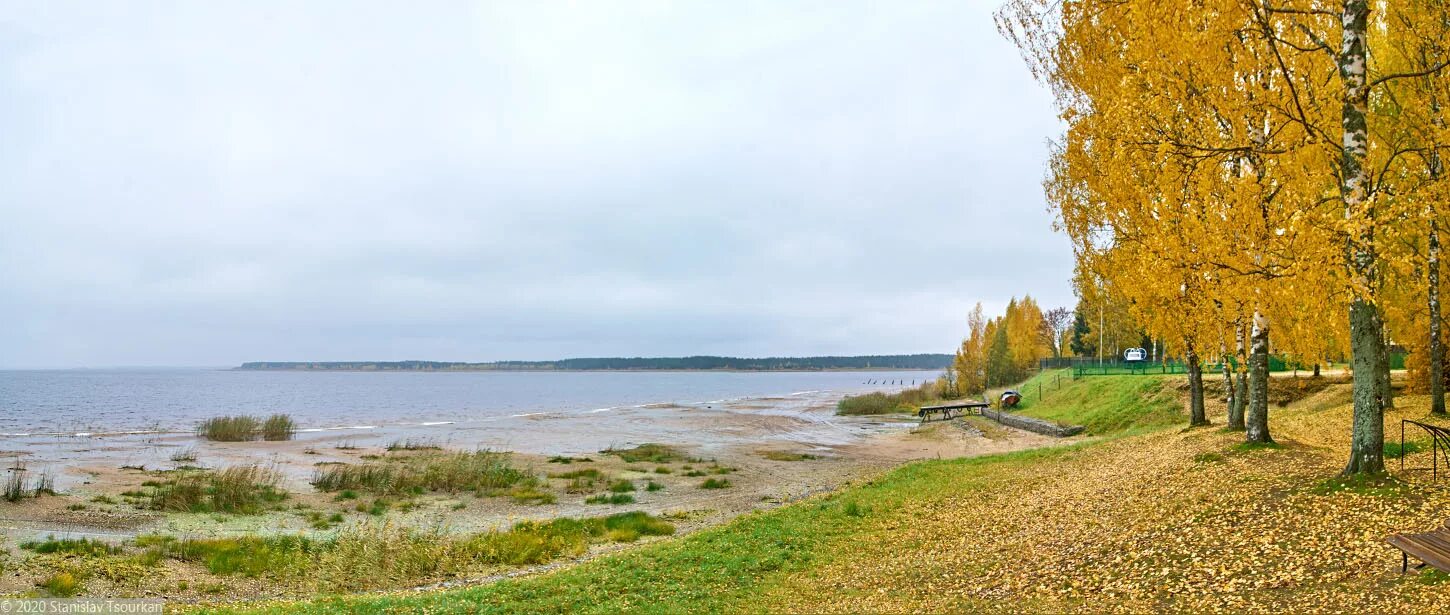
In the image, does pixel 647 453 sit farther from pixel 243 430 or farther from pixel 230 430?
pixel 230 430

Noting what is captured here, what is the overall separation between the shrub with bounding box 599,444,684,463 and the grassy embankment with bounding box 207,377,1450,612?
19.2m

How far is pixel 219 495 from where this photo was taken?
21531mm

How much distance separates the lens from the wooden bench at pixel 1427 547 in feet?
18.1

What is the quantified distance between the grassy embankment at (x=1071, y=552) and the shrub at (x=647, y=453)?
19159mm

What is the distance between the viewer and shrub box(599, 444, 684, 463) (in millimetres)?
34978

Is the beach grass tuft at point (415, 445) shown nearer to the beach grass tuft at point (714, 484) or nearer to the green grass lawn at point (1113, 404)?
the beach grass tuft at point (714, 484)

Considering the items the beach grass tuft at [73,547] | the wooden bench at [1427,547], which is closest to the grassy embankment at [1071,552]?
the wooden bench at [1427,547]

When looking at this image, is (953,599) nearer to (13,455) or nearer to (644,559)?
(644,559)

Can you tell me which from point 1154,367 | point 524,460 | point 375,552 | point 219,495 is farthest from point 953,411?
point 375,552

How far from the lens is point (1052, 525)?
35.8 feet

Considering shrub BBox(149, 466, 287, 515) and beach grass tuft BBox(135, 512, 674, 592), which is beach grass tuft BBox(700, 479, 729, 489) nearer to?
beach grass tuft BBox(135, 512, 674, 592)

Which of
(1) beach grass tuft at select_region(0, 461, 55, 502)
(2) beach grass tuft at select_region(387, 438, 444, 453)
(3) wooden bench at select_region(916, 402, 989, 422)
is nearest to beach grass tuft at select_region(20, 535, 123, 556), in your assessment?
(1) beach grass tuft at select_region(0, 461, 55, 502)

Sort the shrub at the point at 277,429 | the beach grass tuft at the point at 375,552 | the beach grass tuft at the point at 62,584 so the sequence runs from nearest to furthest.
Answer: the beach grass tuft at the point at 62,584 < the beach grass tuft at the point at 375,552 < the shrub at the point at 277,429

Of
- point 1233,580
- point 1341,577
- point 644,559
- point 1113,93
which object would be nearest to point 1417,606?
point 1341,577
